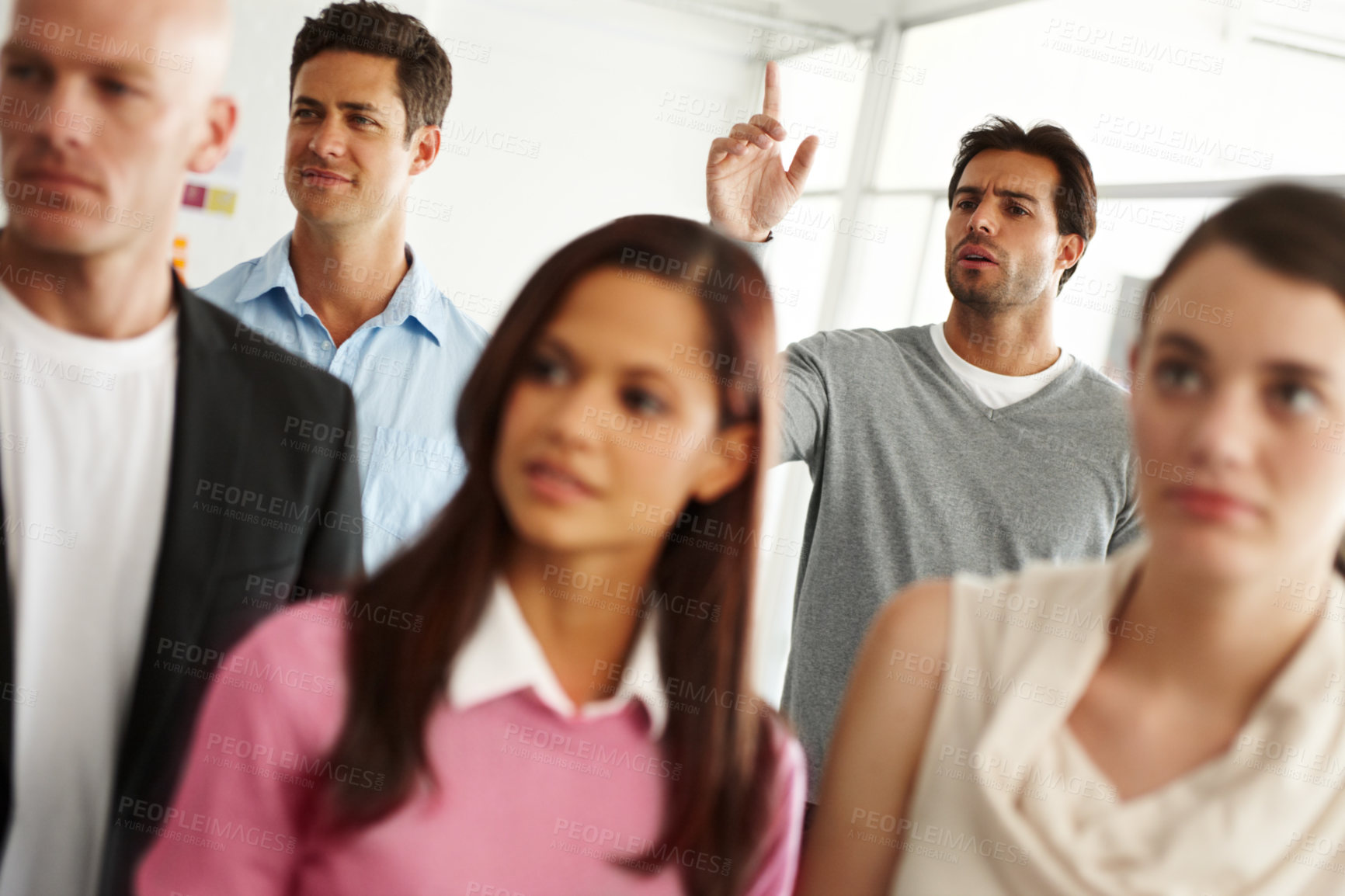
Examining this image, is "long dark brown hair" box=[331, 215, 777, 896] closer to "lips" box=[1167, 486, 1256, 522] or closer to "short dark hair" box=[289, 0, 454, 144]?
"lips" box=[1167, 486, 1256, 522]

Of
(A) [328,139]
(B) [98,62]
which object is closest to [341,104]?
(A) [328,139]

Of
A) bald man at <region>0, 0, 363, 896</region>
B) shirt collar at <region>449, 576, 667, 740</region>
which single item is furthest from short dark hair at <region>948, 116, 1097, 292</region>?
bald man at <region>0, 0, 363, 896</region>

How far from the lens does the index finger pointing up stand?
1618 mm

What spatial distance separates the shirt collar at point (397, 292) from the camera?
1.47 meters

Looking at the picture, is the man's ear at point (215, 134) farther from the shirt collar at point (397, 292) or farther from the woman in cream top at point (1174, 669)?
the woman in cream top at point (1174, 669)

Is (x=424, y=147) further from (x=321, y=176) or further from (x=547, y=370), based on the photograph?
(x=547, y=370)

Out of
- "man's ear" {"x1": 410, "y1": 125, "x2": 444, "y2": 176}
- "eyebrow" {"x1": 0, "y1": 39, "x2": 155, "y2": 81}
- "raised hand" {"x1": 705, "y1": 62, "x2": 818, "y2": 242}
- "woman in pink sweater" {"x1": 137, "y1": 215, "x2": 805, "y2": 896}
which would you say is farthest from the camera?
"raised hand" {"x1": 705, "y1": 62, "x2": 818, "y2": 242}

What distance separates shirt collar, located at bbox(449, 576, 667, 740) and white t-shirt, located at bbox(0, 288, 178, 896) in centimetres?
37

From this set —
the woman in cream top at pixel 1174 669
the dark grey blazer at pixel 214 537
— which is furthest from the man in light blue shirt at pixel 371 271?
the woman in cream top at pixel 1174 669

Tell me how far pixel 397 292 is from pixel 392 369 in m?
0.11

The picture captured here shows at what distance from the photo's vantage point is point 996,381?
1.68 m

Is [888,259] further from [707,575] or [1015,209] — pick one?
[707,575]

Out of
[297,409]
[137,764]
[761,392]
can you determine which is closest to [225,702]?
[137,764]

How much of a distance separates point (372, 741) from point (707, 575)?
0.38 m
